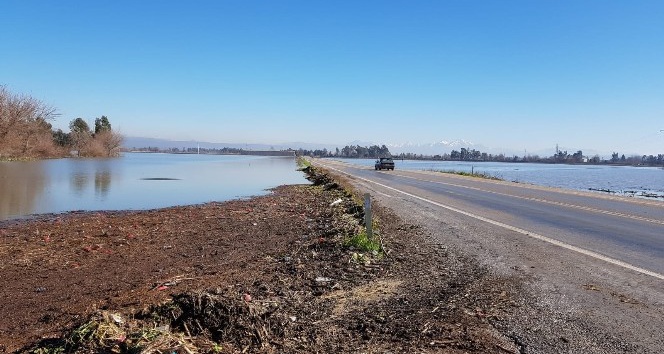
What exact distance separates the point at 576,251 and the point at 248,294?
272 inches

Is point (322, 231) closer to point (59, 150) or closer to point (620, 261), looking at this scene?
point (620, 261)

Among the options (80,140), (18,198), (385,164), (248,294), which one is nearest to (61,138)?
(80,140)

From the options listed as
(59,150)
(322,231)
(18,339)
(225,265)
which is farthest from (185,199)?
(59,150)

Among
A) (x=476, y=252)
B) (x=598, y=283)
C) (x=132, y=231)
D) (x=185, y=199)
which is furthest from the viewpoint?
(x=185, y=199)

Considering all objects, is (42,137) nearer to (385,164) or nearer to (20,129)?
(20,129)

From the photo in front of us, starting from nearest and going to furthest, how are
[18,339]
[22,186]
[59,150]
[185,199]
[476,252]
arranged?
[18,339] < [476,252] < [185,199] < [22,186] < [59,150]

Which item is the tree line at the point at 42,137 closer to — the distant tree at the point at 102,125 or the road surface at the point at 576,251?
the distant tree at the point at 102,125

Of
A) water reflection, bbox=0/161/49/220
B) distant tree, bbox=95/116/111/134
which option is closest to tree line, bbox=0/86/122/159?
distant tree, bbox=95/116/111/134

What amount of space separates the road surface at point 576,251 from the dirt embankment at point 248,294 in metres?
0.74

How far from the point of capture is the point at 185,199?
89.8 feet

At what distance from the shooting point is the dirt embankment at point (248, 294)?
15.8ft

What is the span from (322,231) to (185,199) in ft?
54.3

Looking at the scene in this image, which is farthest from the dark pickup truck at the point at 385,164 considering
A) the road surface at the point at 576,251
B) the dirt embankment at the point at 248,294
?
the dirt embankment at the point at 248,294

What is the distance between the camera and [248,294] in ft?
21.1
